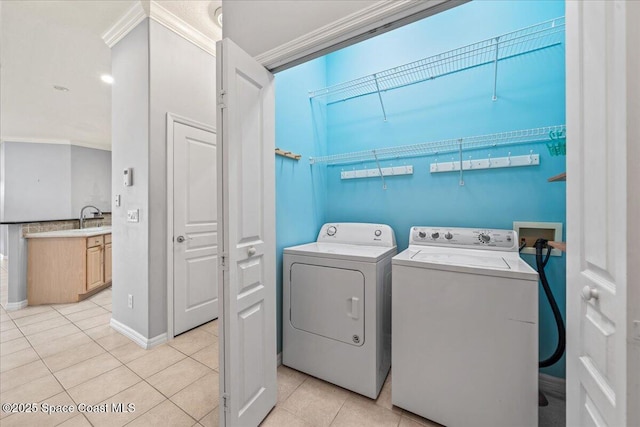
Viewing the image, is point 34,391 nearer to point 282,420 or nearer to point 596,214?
point 282,420

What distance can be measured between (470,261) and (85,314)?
13.1 feet

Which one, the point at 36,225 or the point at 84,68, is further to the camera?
the point at 36,225

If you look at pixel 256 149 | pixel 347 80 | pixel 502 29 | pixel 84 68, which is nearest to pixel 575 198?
pixel 256 149

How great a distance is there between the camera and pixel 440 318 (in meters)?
1.35

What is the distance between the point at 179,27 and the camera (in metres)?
2.39

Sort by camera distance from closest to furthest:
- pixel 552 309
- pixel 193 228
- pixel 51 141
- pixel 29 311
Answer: pixel 552 309
pixel 193 228
pixel 29 311
pixel 51 141

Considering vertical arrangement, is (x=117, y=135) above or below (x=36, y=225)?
above

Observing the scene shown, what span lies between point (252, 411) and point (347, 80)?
2606mm

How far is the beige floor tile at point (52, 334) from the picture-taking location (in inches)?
91.1

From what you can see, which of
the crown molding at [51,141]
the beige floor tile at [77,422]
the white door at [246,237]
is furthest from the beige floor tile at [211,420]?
the crown molding at [51,141]

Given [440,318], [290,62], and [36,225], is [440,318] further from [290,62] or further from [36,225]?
[36,225]

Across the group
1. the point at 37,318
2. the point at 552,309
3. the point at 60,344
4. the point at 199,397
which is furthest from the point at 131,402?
the point at 552,309

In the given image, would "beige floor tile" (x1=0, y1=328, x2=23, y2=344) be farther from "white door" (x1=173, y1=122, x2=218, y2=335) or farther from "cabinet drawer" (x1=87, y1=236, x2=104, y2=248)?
"white door" (x1=173, y1=122, x2=218, y2=335)

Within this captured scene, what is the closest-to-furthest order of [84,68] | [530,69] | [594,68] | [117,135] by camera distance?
[594,68] → [530,69] → [117,135] → [84,68]
